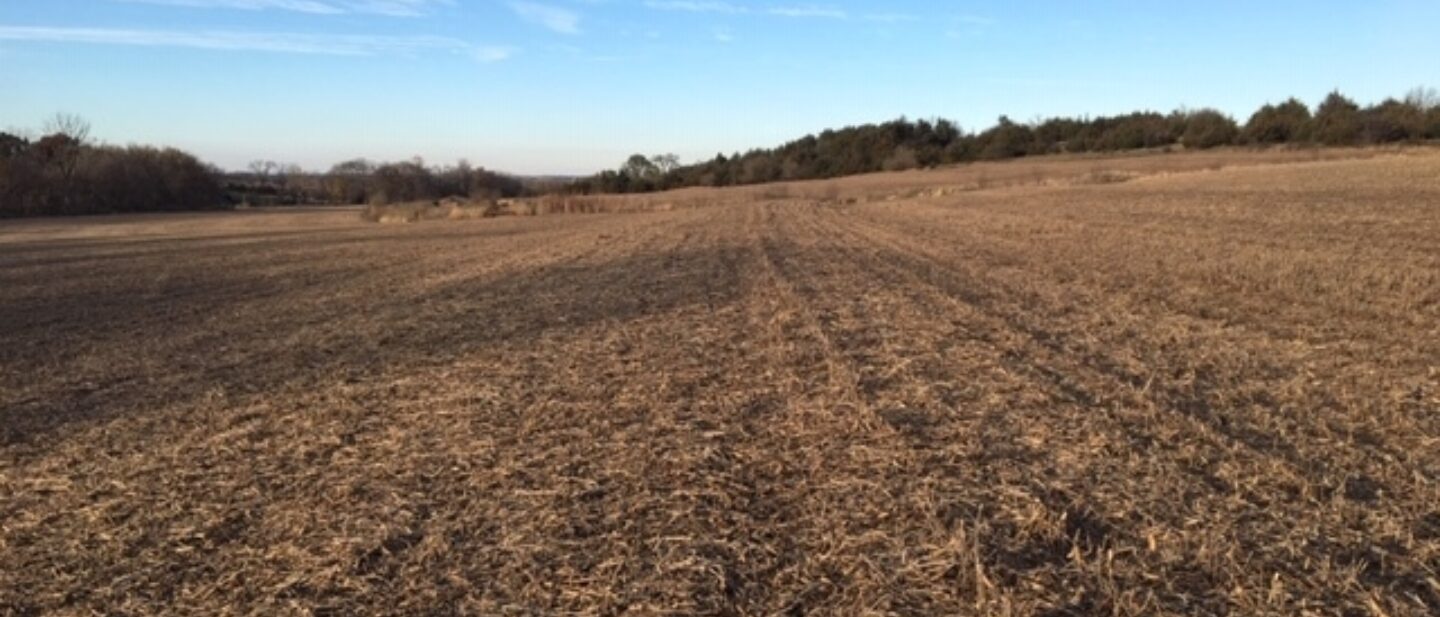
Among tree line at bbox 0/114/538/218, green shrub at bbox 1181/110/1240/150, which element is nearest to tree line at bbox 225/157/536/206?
tree line at bbox 0/114/538/218

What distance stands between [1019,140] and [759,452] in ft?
390

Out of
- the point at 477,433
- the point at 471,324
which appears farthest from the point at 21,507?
the point at 471,324

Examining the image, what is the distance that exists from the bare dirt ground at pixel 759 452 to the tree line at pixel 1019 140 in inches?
2985

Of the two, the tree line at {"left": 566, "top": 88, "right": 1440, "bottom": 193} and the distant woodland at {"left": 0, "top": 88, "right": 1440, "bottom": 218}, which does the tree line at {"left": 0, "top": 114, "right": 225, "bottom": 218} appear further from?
the tree line at {"left": 566, "top": 88, "right": 1440, "bottom": 193}

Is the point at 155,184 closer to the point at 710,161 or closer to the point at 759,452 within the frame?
the point at 710,161

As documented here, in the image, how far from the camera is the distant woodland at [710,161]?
84.0 metres

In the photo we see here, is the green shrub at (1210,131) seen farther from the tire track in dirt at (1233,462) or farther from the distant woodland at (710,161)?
the tire track in dirt at (1233,462)

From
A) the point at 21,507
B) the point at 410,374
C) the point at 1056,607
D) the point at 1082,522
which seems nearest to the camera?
the point at 1056,607

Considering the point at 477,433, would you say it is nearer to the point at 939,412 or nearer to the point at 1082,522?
the point at 939,412

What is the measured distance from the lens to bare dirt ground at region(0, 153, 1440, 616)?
4375 mm

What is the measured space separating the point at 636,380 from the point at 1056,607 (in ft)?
17.7

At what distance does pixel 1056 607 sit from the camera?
3.96 metres

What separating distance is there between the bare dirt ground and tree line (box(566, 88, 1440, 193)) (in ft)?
249

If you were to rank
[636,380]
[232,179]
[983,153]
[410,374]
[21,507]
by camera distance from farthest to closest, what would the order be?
[232,179], [983,153], [410,374], [636,380], [21,507]
